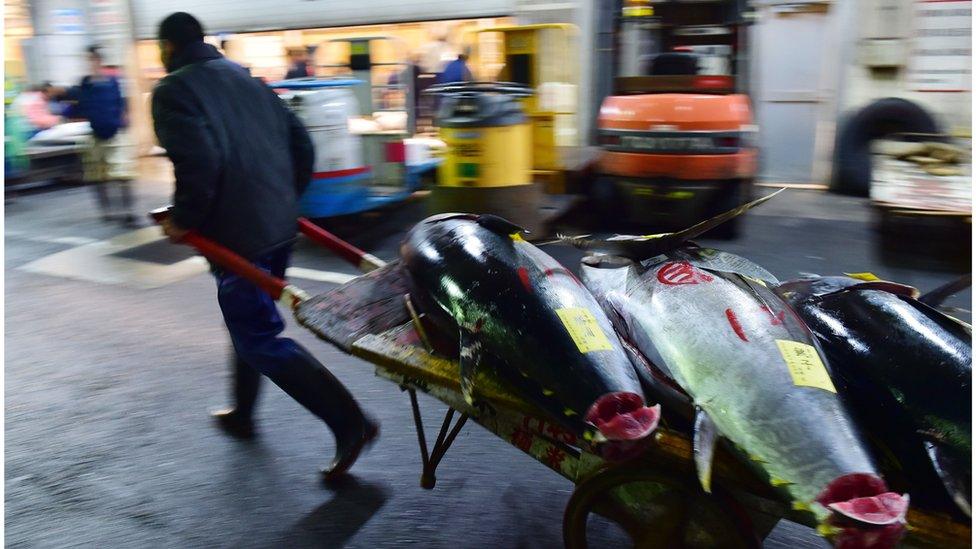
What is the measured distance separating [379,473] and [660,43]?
19.0 ft

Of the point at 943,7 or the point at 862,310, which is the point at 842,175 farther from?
the point at 862,310

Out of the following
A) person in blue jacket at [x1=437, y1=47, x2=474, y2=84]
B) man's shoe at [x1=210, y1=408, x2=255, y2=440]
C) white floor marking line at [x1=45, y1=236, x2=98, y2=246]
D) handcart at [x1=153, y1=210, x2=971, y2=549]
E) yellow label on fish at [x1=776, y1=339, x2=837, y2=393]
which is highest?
person in blue jacket at [x1=437, y1=47, x2=474, y2=84]

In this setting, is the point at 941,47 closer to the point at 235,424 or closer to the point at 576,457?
the point at 576,457

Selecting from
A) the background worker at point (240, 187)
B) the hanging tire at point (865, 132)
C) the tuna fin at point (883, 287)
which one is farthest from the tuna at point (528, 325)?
the hanging tire at point (865, 132)

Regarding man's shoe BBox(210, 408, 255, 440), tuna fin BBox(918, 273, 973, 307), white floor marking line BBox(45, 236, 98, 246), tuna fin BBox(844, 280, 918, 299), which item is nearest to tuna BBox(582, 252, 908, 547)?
tuna fin BBox(844, 280, 918, 299)

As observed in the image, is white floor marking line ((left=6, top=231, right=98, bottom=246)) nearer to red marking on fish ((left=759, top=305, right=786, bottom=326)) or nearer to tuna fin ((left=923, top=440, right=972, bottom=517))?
red marking on fish ((left=759, top=305, right=786, bottom=326))

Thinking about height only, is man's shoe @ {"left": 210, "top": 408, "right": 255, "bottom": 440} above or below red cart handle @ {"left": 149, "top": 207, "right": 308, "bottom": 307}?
below

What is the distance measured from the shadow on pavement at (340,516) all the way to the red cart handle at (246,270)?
34.7 inches

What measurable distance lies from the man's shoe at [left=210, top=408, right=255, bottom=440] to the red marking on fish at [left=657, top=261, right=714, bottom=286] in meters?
2.21

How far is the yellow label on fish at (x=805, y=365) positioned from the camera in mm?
1646

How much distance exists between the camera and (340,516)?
9.11 ft

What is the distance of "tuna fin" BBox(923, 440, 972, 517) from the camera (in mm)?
1482

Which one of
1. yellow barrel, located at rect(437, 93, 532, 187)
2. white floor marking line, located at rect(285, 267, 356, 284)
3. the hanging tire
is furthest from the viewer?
the hanging tire

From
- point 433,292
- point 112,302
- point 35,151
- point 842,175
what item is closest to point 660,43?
point 842,175
